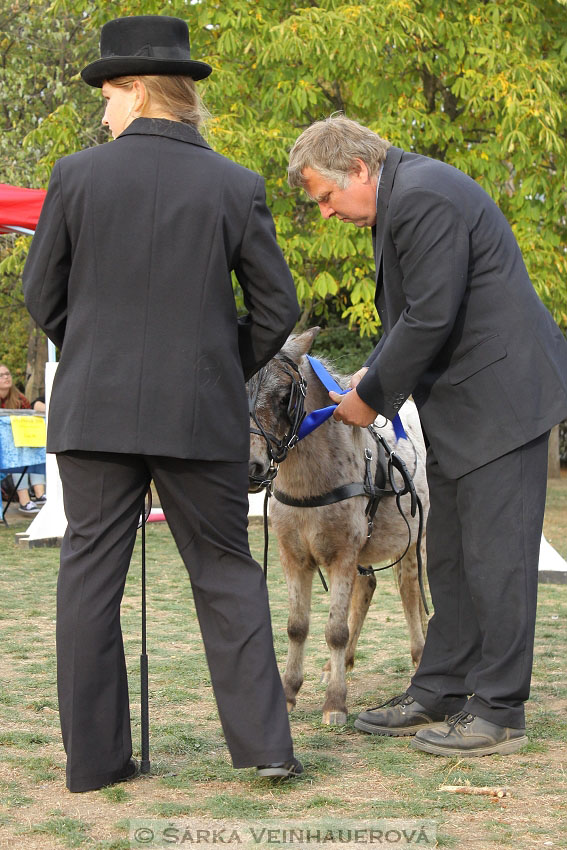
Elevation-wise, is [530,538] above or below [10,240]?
below

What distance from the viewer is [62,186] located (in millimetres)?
3379

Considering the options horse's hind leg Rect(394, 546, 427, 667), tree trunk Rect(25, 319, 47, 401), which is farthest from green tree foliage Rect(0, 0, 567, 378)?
tree trunk Rect(25, 319, 47, 401)

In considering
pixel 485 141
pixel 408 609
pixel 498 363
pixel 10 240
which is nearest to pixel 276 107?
pixel 485 141

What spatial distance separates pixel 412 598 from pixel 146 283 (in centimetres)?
356

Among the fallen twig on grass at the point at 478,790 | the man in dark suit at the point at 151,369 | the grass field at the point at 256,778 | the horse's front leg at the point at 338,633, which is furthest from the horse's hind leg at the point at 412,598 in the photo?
the man in dark suit at the point at 151,369

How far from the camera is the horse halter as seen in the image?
Result: 4520mm

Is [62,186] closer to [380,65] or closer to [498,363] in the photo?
[498,363]

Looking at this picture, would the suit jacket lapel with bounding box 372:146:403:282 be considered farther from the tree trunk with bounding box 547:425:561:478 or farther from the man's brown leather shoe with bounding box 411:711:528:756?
the tree trunk with bounding box 547:425:561:478

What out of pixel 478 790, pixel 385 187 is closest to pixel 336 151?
pixel 385 187

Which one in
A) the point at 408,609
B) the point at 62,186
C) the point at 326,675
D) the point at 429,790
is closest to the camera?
the point at 62,186

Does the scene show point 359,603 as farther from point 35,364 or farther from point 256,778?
point 35,364

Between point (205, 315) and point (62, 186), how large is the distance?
1.97ft

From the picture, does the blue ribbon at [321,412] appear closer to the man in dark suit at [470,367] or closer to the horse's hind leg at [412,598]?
the man in dark suit at [470,367]

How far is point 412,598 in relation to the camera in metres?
6.37
